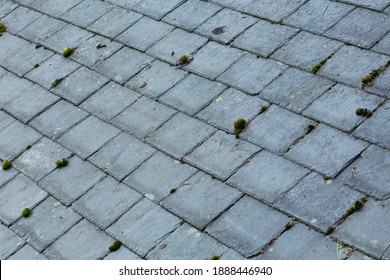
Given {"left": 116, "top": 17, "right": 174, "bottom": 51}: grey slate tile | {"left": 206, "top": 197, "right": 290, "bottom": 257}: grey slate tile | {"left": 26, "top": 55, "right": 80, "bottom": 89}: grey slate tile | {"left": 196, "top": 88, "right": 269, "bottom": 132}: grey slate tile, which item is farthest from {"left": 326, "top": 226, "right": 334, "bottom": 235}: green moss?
{"left": 26, "top": 55, "right": 80, "bottom": 89}: grey slate tile

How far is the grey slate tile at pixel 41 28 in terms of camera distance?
25.4ft

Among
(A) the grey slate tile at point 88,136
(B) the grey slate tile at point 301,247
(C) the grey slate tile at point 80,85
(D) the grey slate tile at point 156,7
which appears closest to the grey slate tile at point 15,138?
(A) the grey slate tile at point 88,136

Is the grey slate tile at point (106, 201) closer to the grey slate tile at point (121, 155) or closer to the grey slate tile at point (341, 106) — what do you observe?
the grey slate tile at point (121, 155)

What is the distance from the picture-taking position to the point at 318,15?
263 inches

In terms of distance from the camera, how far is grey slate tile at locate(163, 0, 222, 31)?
7.14m

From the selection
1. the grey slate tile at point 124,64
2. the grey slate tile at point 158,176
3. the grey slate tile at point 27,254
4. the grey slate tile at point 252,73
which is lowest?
the grey slate tile at point 27,254

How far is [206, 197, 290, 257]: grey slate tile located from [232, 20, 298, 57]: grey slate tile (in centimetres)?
167

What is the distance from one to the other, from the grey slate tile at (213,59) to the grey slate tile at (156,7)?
80cm

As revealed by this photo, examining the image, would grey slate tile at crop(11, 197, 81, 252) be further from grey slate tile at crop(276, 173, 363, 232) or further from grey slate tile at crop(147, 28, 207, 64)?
grey slate tile at crop(147, 28, 207, 64)

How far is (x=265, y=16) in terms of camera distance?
6.90m

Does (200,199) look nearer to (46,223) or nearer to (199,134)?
(199,134)

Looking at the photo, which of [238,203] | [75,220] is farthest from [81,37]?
[238,203]

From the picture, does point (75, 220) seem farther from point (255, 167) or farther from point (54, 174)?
point (255, 167)
